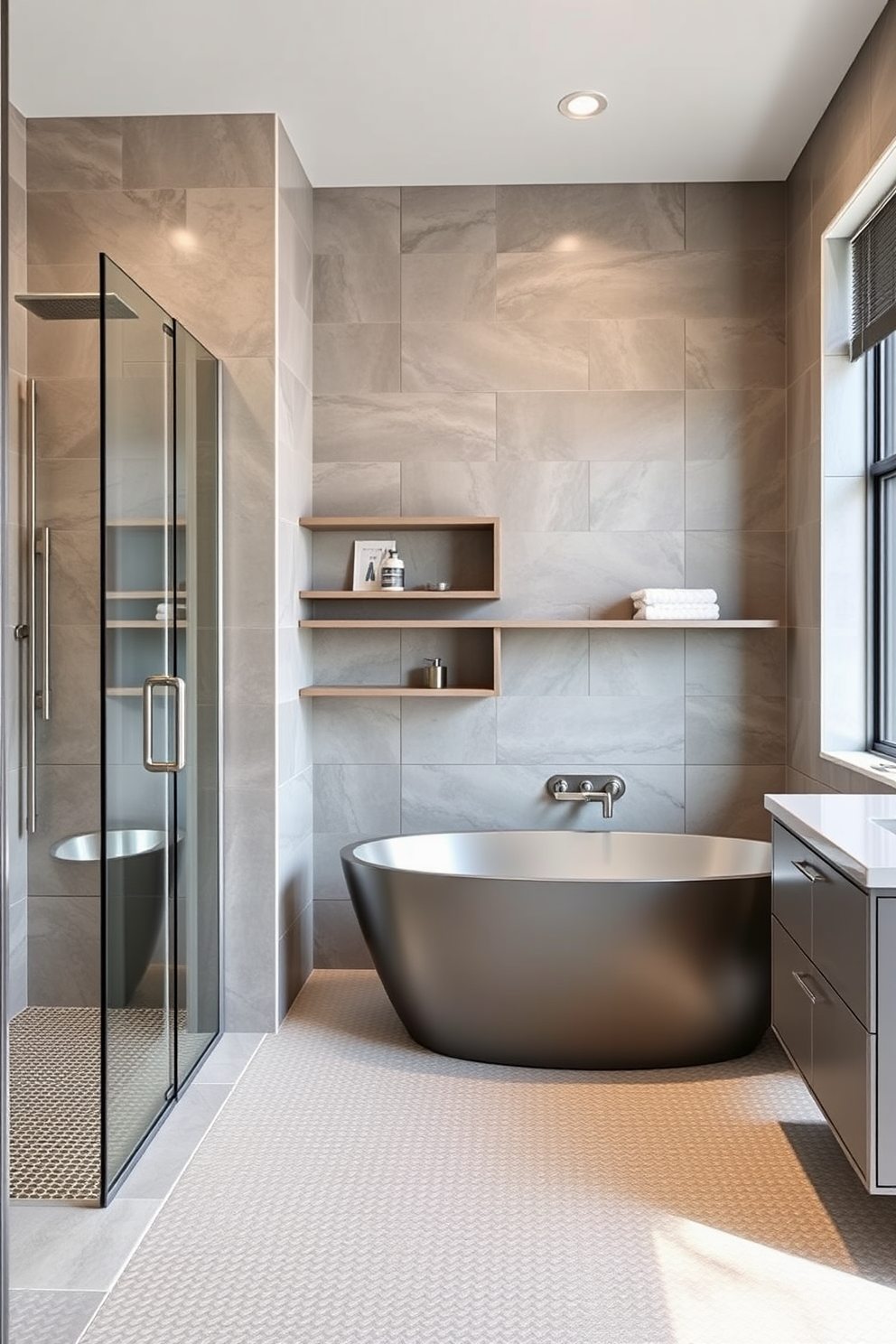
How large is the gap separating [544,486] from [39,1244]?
2872mm

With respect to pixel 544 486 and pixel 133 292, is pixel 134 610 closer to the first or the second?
→ pixel 133 292

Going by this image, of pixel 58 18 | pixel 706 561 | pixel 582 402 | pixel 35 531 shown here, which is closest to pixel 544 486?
pixel 582 402

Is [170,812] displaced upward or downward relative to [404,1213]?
upward

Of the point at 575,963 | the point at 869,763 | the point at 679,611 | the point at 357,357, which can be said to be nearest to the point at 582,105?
the point at 357,357

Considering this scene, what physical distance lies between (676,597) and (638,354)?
3.10 feet

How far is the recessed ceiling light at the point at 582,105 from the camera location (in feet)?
10.9

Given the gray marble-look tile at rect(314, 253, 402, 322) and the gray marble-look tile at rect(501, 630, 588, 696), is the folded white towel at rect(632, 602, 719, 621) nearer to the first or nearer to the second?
the gray marble-look tile at rect(501, 630, 588, 696)

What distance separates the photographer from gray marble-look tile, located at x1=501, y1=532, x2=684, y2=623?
402cm

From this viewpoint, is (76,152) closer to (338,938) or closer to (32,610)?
(32,610)

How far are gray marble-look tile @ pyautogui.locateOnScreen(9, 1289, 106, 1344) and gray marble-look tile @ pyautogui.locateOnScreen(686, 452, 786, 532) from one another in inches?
121

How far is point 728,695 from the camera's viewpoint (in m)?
4.00

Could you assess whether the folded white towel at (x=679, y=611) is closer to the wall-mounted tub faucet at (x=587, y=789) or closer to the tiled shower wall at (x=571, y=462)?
the tiled shower wall at (x=571, y=462)

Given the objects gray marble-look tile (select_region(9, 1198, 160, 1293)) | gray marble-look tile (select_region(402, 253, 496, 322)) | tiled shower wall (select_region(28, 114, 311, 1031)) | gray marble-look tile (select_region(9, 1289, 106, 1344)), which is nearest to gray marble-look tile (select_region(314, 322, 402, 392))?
gray marble-look tile (select_region(402, 253, 496, 322))

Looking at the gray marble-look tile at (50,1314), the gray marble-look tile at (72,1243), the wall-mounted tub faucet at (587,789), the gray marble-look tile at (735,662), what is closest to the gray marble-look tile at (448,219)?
the gray marble-look tile at (735,662)
